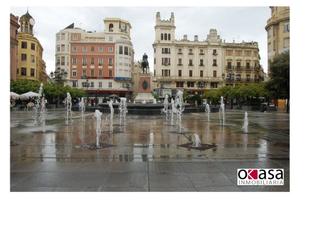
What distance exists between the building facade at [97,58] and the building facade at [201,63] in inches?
284

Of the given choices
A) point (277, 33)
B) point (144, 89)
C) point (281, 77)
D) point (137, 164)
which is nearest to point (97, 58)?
point (144, 89)

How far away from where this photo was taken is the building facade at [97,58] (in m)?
74.7

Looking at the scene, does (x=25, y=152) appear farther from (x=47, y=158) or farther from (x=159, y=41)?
(x=159, y=41)

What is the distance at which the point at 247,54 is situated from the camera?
259 ft

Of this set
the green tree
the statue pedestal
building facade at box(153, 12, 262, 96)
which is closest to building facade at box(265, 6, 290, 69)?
the statue pedestal

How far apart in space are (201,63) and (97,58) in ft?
72.8

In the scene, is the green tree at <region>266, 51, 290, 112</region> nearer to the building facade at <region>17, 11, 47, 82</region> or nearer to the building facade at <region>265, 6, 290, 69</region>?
the building facade at <region>265, 6, 290, 69</region>

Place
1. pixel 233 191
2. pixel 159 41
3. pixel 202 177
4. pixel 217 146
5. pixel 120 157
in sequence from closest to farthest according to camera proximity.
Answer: pixel 233 191
pixel 202 177
pixel 120 157
pixel 217 146
pixel 159 41

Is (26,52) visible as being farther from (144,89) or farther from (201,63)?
(201,63)

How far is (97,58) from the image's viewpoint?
7538 centimetres

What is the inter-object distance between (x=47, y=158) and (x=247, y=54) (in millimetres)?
75614
